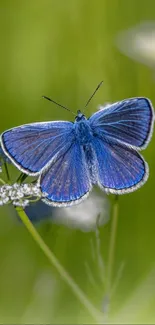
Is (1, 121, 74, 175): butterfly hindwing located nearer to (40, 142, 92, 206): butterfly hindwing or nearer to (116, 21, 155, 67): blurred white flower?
(40, 142, 92, 206): butterfly hindwing

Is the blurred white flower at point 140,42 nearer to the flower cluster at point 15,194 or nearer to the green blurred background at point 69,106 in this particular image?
the green blurred background at point 69,106

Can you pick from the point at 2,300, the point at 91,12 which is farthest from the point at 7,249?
the point at 91,12

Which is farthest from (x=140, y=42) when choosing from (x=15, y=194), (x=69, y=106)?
(x=15, y=194)

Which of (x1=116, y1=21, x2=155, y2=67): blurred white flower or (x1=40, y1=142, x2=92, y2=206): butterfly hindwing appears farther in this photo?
(x1=116, y1=21, x2=155, y2=67): blurred white flower

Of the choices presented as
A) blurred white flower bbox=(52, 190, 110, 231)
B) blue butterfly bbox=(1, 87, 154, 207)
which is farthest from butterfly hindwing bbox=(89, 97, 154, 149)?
blurred white flower bbox=(52, 190, 110, 231)

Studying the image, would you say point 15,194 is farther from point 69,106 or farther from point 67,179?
point 69,106

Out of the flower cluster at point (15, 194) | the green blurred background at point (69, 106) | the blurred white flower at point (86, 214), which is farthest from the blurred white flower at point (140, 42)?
the flower cluster at point (15, 194)
